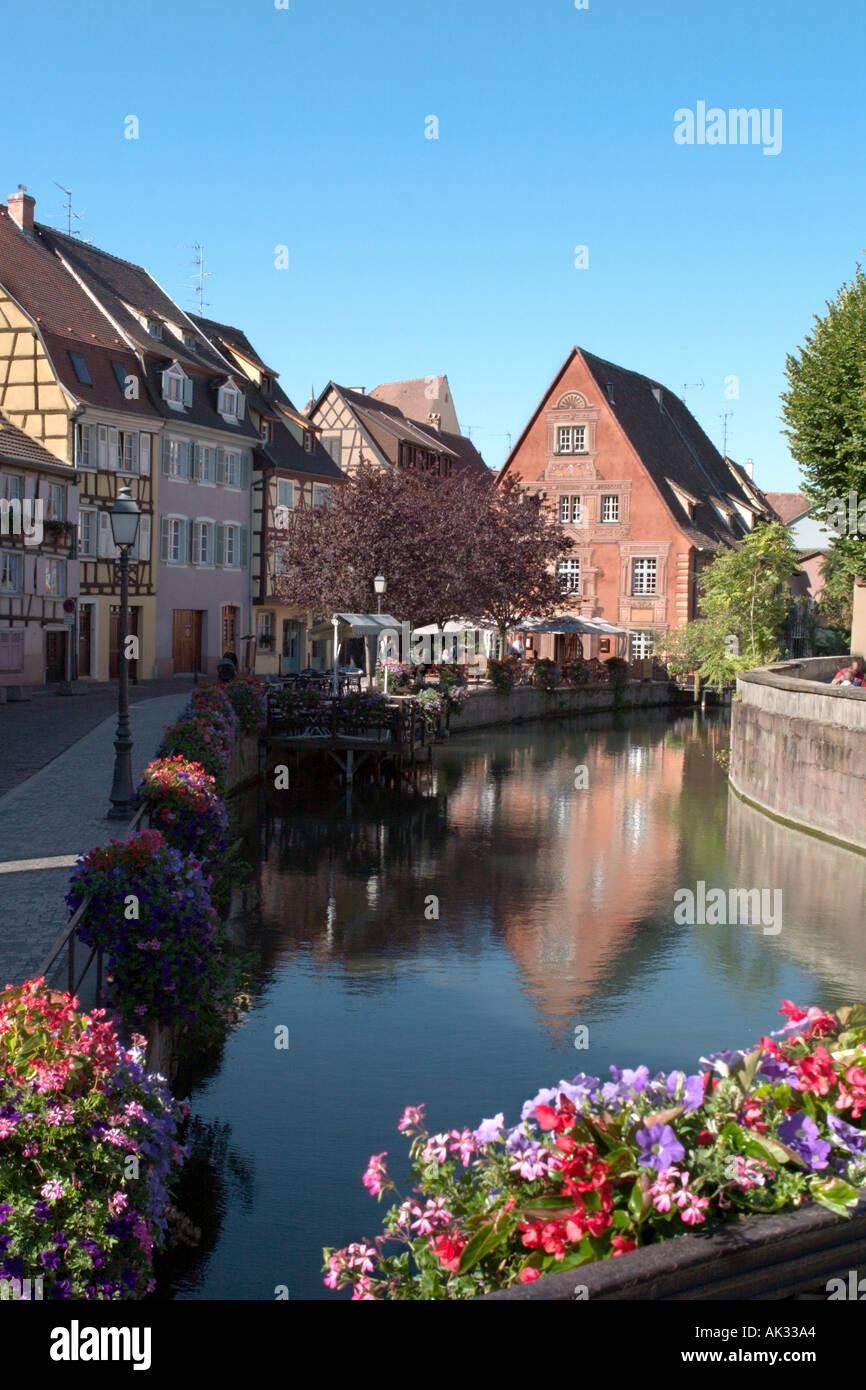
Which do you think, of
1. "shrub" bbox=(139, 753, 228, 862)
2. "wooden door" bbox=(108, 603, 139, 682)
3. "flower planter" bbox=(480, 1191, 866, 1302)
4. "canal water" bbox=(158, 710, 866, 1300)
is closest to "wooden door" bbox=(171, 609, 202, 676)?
"wooden door" bbox=(108, 603, 139, 682)

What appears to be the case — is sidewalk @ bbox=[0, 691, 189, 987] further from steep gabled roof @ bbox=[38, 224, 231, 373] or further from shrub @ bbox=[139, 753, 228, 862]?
steep gabled roof @ bbox=[38, 224, 231, 373]

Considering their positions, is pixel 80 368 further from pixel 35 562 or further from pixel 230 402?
pixel 230 402

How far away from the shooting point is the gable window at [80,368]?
Result: 40.6 meters

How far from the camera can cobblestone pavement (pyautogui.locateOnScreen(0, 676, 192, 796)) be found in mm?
21766

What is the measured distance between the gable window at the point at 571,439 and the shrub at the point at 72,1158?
6164 centimetres

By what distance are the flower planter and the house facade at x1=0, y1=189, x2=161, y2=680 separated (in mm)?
35689

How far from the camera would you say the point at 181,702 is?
32.6 m

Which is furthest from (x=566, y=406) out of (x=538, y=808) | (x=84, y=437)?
(x=538, y=808)

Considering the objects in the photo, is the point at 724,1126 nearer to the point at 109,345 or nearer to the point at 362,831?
the point at 362,831

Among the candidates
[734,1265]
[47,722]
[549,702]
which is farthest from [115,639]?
[734,1265]

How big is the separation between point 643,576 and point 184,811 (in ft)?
172

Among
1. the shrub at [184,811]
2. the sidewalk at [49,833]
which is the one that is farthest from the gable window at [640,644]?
the shrub at [184,811]

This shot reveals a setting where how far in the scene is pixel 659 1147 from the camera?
367 centimetres

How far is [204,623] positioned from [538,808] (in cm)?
2356
